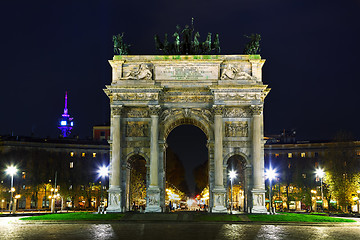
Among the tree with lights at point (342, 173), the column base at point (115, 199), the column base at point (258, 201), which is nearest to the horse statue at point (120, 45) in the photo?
the column base at point (115, 199)

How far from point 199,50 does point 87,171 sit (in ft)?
132

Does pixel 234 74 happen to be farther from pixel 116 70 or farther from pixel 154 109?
Result: pixel 116 70

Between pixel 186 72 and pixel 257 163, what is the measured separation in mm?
11608

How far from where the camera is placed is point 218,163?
4741cm

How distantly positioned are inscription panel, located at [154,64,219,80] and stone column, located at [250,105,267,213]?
5.51 meters

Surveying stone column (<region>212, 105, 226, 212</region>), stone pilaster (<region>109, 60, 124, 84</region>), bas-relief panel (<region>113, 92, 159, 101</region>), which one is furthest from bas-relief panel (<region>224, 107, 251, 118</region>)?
stone pilaster (<region>109, 60, 124, 84</region>)

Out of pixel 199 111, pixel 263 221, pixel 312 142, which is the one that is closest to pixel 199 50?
pixel 199 111

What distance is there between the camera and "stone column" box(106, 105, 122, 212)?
154 feet

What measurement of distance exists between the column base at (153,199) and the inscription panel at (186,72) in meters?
11.3

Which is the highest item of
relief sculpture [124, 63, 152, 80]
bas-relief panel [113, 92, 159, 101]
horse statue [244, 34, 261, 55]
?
horse statue [244, 34, 261, 55]

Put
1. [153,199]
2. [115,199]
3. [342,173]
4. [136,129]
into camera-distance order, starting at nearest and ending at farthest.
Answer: [153,199]
[115,199]
[136,129]
[342,173]

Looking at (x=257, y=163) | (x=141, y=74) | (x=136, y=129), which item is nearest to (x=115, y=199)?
(x=136, y=129)

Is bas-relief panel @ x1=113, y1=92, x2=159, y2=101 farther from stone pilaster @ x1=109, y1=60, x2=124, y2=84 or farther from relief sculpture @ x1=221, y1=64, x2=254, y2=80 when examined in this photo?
relief sculpture @ x1=221, y1=64, x2=254, y2=80

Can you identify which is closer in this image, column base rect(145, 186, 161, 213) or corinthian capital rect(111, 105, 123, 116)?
column base rect(145, 186, 161, 213)
